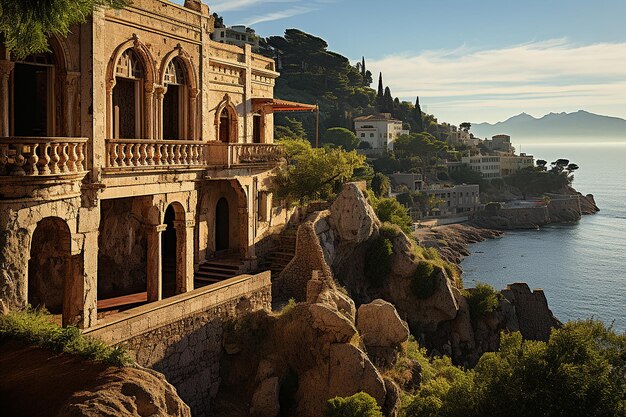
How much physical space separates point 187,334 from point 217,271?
339 inches

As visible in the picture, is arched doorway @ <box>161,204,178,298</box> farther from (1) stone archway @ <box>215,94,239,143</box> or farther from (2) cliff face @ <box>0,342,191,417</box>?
(2) cliff face @ <box>0,342,191,417</box>

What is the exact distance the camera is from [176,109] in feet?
81.4

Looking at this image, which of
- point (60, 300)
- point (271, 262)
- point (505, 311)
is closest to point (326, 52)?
point (505, 311)

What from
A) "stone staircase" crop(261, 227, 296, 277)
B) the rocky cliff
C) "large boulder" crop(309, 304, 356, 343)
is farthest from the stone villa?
"large boulder" crop(309, 304, 356, 343)

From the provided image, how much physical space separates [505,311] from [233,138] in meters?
21.9

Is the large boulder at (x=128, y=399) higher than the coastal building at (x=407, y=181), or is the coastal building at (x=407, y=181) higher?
the coastal building at (x=407, y=181)

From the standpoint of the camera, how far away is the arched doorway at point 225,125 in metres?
29.4

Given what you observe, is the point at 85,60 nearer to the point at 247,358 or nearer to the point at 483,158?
the point at 247,358

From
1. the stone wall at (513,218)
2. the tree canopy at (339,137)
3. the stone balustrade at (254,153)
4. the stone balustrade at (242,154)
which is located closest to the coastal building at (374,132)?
the tree canopy at (339,137)

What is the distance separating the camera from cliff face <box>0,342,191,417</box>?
10.7 meters

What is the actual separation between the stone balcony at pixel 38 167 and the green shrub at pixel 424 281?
22.9 m

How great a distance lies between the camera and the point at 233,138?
2984 centimetres

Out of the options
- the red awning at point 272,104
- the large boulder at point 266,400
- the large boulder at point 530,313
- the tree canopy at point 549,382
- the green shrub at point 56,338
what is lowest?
the large boulder at point 530,313

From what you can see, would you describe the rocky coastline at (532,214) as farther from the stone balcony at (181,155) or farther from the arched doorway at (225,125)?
the stone balcony at (181,155)
